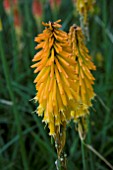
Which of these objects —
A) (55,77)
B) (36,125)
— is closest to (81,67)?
(55,77)

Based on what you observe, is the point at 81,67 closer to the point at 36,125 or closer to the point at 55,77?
the point at 55,77

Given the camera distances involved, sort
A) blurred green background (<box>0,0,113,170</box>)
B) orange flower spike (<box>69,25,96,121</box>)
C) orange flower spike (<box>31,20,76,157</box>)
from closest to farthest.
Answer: orange flower spike (<box>31,20,76,157</box>)
orange flower spike (<box>69,25,96,121</box>)
blurred green background (<box>0,0,113,170</box>)

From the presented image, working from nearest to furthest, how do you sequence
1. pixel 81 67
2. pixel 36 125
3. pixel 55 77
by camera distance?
pixel 55 77 → pixel 81 67 → pixel 36 125

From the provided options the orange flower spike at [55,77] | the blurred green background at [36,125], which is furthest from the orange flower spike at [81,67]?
the blurred green background at [36,125]

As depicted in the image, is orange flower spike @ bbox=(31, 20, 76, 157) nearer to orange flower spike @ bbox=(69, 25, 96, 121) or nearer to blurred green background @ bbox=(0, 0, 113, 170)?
orange flower spike @ bbox=(69, 25, 96, 121)

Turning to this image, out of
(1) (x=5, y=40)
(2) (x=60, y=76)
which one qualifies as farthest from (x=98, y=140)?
(1) (x=5, y=40)

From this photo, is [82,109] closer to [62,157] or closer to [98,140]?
[62,157]

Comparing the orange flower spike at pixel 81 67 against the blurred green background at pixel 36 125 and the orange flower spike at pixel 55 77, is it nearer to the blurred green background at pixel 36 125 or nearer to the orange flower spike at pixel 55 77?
the orange flower spike at pixel 55 77

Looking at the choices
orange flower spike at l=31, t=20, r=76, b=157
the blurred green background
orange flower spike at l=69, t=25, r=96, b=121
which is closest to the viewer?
orange flower spike at l=31, t=20, r=76, b=157

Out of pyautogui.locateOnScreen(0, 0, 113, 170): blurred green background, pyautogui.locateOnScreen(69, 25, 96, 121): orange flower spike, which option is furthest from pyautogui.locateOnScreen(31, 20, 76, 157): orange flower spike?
pyautogui.locateOnScreen(0, 0, 113, 170): blurred green background

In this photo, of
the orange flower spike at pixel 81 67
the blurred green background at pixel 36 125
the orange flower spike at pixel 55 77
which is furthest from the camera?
the blurred green background at pixel 36 125
